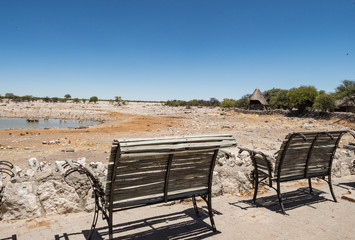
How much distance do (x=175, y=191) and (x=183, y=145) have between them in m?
0.73

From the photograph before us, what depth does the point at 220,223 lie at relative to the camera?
11.1ft

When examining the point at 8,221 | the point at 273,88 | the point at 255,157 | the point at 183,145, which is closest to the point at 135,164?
the point at 183,145

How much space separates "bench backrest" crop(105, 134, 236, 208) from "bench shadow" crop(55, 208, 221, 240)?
19.0 inches

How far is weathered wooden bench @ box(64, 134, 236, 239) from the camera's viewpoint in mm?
2477

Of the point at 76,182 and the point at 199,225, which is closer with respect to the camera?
the point at 199,225

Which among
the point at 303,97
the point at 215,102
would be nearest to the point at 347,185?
the point at 303,97

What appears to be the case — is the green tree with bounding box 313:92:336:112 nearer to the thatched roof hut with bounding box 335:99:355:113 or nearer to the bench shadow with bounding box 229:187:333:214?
the thatched roof hut with bounding box 335:99:355:113

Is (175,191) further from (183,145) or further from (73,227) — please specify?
(73,227)

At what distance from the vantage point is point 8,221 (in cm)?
321

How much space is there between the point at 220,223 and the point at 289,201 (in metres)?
1.65

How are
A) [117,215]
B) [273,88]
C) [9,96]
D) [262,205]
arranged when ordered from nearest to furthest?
[117,215] < [262,205] < [273,88] < [9,96]

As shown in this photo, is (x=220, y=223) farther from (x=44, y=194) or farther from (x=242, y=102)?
(x=242, y=102)

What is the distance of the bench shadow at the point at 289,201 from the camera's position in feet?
13.2

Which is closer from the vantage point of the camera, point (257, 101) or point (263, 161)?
point (263, 161)
